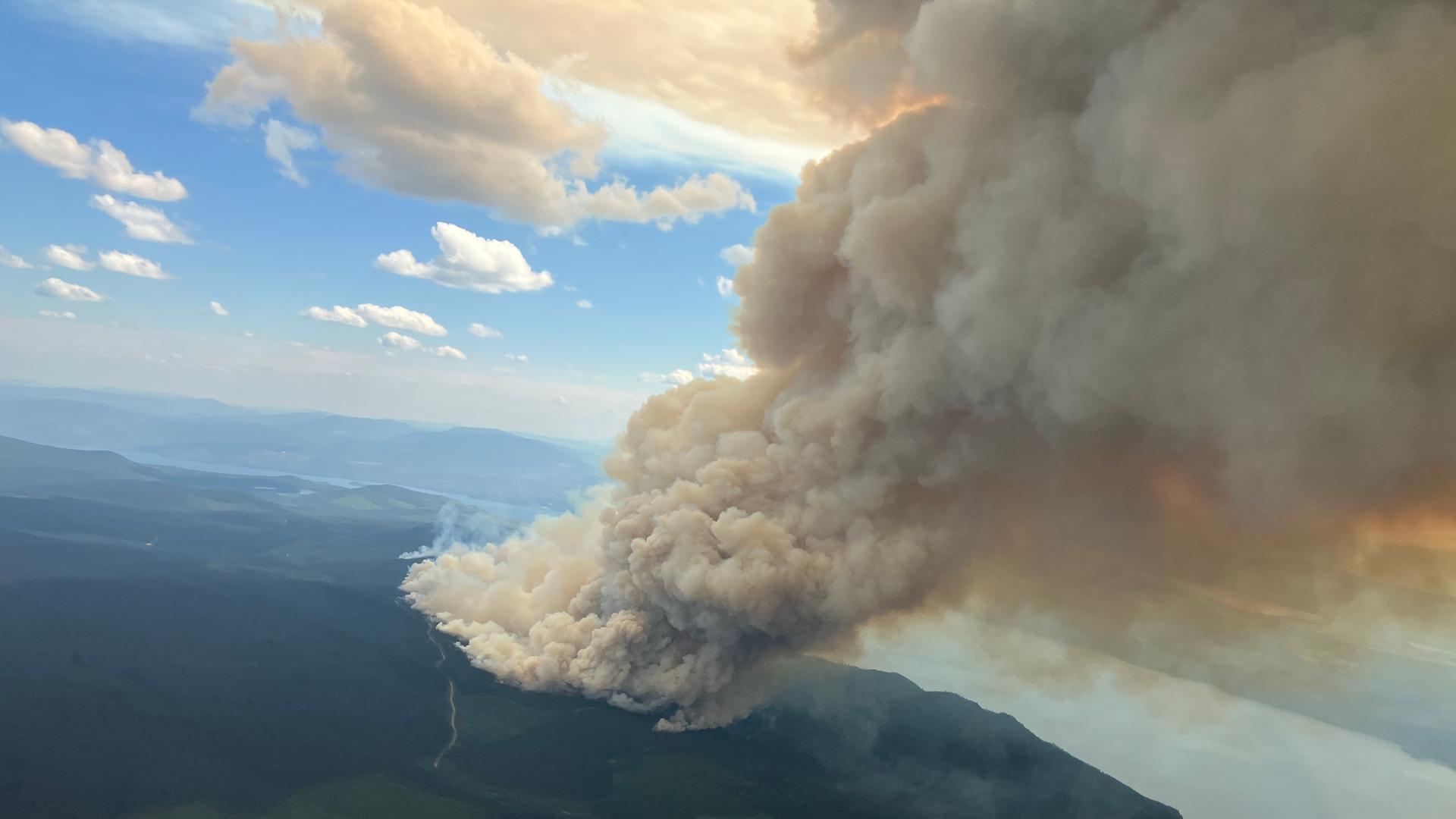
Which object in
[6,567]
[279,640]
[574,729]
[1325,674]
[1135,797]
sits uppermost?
[1325,674]

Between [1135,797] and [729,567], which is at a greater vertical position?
[729,567]

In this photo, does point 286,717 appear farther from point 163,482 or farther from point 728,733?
point 163,482

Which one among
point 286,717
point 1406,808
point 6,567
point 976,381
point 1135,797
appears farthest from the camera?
point 6,567

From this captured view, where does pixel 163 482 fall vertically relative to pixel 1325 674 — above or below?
below

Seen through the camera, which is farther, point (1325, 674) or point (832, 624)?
point (1325, 674)

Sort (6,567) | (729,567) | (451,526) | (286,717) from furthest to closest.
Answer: (451,526), (6,567), (286,717), (729,567)

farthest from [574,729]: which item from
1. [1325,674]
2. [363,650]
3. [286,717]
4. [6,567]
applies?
[6,567]

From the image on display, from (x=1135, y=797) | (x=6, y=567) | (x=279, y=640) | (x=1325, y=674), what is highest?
(x=1325, y=674)

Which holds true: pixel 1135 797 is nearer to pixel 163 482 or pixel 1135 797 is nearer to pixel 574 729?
pixel 574 729

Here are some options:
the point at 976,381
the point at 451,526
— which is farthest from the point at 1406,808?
the point at 451,526
